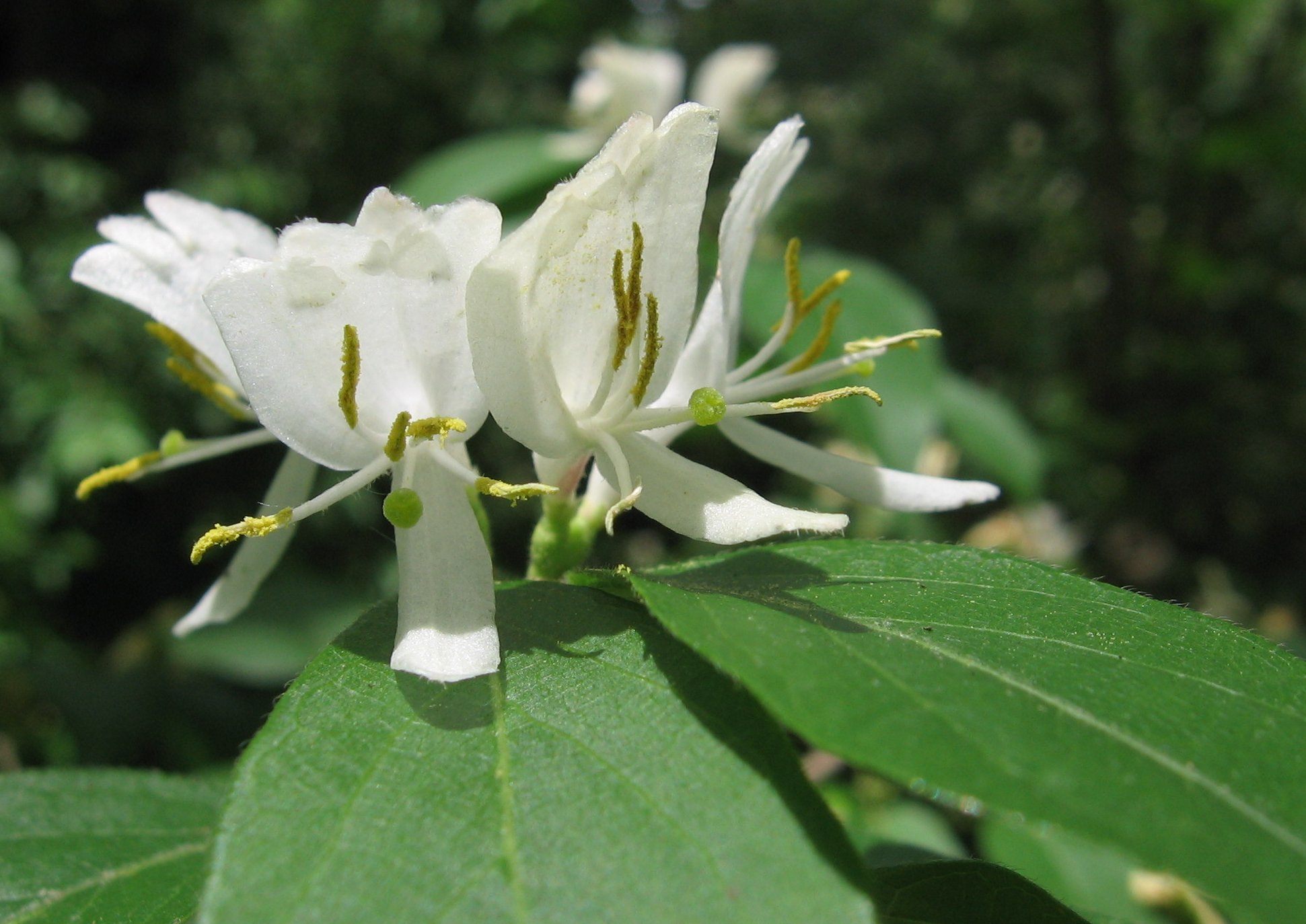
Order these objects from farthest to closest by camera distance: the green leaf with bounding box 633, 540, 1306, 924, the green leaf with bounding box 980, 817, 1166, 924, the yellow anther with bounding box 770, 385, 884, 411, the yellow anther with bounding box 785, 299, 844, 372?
the green leaf with bounding box 980, 817, 1166, 924 < the yellow anther with bounding box 785, 299, 844, 372 < the yellow anther with bounding box 770, 385, 884, 411 < the green leaf with bounding box 633, 540, 1306, 924

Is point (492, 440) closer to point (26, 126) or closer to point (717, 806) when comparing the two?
point (26, 126)

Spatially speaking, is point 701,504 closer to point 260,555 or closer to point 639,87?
point 260,555

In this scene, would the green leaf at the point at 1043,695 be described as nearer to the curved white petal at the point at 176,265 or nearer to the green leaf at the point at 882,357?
the curved white petal at the point at 176,265

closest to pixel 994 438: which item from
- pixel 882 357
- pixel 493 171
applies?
pixel 882 357

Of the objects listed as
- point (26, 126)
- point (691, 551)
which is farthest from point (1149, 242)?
point (26, 126)

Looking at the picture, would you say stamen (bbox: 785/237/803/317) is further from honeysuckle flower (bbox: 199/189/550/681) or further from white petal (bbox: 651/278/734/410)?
honeysuckle flower (bbox: 199/189/550/681)

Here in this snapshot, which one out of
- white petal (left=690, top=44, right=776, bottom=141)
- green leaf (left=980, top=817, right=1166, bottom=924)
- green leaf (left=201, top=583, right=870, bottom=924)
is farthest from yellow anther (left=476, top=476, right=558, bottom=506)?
white petal (left=690, top=44, right=776, bottom=141)
